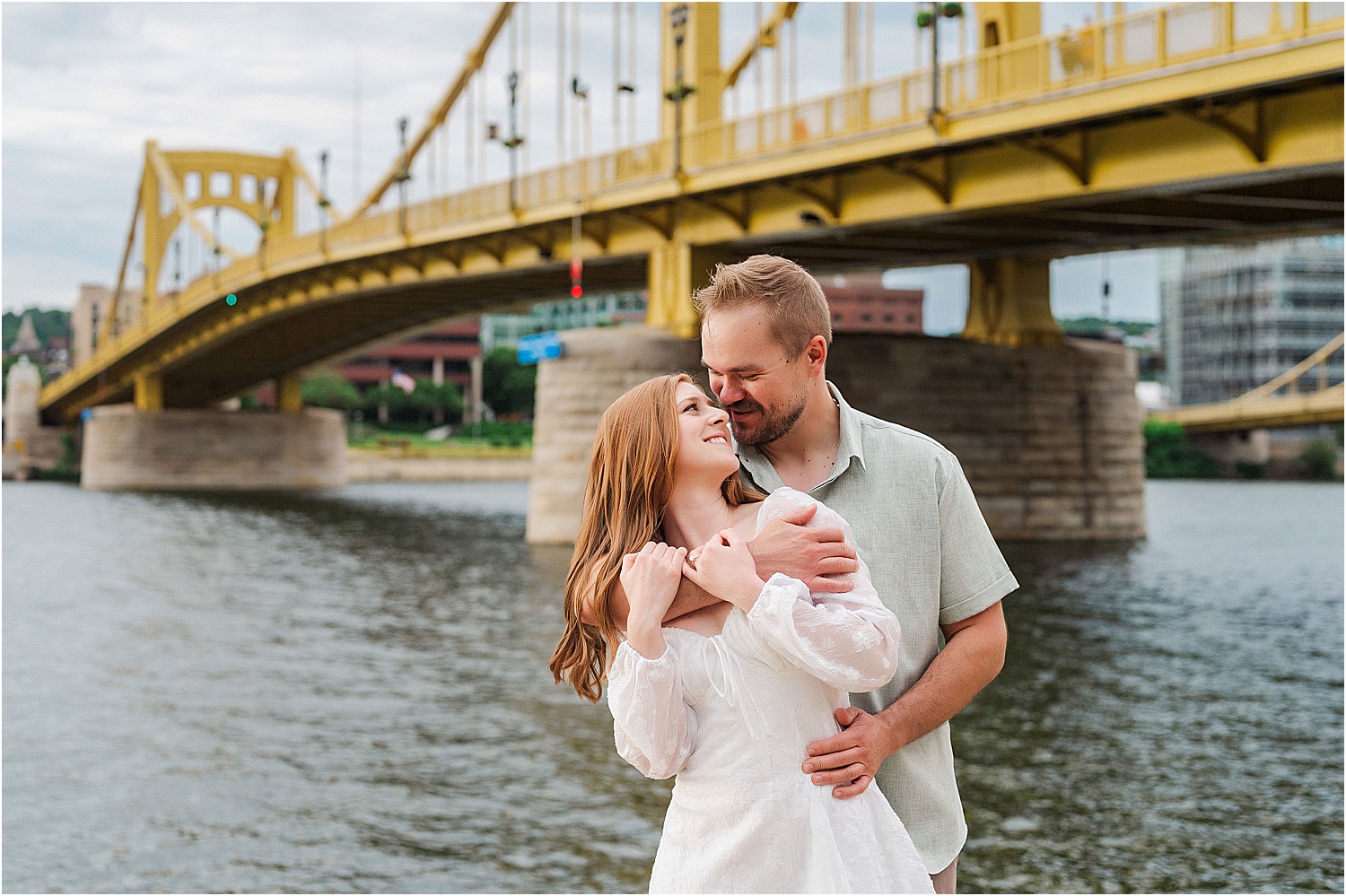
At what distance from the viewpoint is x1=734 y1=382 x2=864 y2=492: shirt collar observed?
305 centimetres

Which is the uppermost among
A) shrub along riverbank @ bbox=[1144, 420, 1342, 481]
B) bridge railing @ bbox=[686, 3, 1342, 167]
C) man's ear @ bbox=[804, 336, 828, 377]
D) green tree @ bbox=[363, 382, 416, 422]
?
bridge railing @ bbox=[686, 3, 1342, 167]

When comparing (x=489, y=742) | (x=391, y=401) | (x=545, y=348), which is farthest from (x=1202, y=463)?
(x=489, y=742)

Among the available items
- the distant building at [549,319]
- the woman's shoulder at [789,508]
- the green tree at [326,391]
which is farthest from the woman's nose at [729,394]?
the distant building at [549,319]

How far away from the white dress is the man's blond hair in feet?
1.09

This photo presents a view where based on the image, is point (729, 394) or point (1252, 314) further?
point (1252, 314)

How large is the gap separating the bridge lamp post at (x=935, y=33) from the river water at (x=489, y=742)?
661 centimetres

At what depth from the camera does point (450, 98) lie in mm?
45656

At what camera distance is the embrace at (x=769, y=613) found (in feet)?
8.81

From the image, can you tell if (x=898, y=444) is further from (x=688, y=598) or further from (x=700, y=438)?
(x=688, y=598)

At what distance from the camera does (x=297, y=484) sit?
64.1 metres

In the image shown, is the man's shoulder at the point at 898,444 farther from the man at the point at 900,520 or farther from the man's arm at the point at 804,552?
the man's arm at the point at 804,552

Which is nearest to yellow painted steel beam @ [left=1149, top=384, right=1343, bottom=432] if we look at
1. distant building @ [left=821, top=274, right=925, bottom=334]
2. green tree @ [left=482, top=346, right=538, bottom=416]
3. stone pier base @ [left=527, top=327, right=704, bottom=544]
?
distant building @ [left=821, top=274, right=925, bottom=334]

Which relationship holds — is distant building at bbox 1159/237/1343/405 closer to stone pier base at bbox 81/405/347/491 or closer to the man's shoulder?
stone pier base at bbox 81/405/347/491

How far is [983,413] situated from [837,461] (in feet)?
90.9
